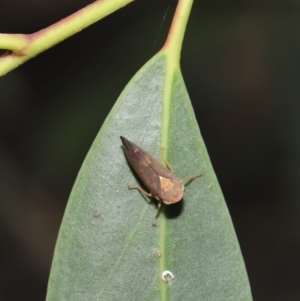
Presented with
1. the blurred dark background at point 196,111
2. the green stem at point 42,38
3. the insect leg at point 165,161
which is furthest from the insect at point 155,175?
the blurred dark background at point 196,111

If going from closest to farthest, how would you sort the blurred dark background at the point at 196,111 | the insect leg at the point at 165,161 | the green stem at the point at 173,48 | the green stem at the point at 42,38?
the green stem at the point at 42,38 → the green stem at the point at 173,48 → the insect leg at the point at 165,161 → the blurred dark background at the point at 196,111

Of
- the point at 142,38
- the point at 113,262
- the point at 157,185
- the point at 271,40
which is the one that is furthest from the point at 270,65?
the point at 113,262

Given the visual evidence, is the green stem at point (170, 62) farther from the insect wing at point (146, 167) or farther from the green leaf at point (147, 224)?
the insect wing at point (146, 167)

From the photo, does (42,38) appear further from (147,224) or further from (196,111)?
(196,111)

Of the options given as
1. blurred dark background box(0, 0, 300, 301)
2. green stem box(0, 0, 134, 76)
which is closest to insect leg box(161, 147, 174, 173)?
green stem box(0, 0, 134, 76)

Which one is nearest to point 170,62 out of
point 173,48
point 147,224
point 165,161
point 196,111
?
point 173,48

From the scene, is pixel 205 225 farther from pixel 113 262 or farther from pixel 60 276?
pixel 60 276

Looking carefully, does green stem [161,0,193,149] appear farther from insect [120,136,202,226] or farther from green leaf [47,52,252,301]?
insect [120,136,202,226]
